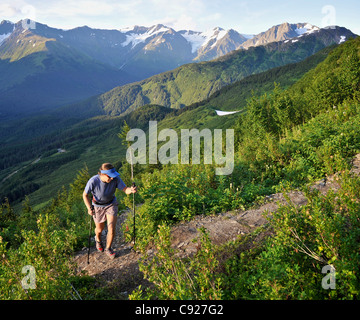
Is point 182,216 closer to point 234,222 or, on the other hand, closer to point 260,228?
point 234,222

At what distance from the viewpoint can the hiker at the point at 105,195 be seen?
7.27 metres

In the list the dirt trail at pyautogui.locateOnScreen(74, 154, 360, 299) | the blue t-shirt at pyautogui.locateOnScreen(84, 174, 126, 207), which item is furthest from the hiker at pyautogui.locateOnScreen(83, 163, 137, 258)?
the dirt trail at pyautogui.locateOnScreen(74, 154, 360, 299)

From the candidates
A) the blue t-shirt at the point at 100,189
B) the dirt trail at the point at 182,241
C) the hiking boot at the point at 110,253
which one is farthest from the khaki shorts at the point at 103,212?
the dirt trail at the point at 182,241

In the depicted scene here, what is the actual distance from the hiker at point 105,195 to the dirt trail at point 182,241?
53cm

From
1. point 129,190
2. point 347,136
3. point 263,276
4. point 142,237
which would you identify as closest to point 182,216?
point 142,237

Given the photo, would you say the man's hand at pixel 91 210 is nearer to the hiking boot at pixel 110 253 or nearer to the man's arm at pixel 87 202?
the man's arm at pixel 87 202

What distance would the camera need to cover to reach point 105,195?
7.35 m

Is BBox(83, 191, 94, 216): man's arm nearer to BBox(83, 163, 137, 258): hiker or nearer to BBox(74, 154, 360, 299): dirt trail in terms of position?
BBox(83, 163, 137, 258): hiker

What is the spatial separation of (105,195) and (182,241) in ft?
9.54

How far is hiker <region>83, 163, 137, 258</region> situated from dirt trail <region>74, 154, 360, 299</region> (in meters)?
0.53

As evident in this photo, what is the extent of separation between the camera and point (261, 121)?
1111 inches
